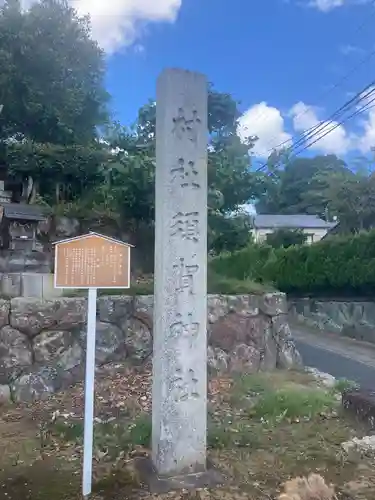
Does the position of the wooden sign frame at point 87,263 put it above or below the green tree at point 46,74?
below

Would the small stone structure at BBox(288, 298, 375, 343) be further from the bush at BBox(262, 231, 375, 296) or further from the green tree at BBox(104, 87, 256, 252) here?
the green tree at BBox(104, 87, 256, 252)

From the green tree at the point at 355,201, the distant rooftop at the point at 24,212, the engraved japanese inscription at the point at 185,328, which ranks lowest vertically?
the engraved japanese inscription at the point at 185,328

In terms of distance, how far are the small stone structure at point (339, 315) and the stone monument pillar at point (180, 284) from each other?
8786mm

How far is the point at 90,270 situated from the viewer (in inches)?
128

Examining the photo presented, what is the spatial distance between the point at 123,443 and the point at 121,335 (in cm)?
221

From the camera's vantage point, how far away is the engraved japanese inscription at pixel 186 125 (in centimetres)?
340

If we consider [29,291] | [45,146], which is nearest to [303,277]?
[45,146]

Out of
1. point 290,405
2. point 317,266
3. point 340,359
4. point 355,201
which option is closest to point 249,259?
point 317,266

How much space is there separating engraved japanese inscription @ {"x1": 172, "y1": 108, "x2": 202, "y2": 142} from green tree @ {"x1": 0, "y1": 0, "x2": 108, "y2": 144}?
26.3 ft

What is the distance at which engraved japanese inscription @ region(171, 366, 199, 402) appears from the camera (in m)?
3.27

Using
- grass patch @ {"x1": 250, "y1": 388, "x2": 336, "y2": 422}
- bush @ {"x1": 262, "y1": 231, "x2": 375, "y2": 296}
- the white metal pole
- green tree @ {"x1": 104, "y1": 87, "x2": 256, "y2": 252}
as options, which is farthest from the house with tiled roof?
the white metal pole

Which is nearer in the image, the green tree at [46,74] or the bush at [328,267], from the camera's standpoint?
the green tree at [46,74]

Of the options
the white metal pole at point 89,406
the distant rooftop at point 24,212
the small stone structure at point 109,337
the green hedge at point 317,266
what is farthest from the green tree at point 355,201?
the white metal pole at point 89,406

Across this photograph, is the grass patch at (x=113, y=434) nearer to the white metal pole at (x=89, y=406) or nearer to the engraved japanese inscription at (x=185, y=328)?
the white metal pole at (x=89, y=406)
